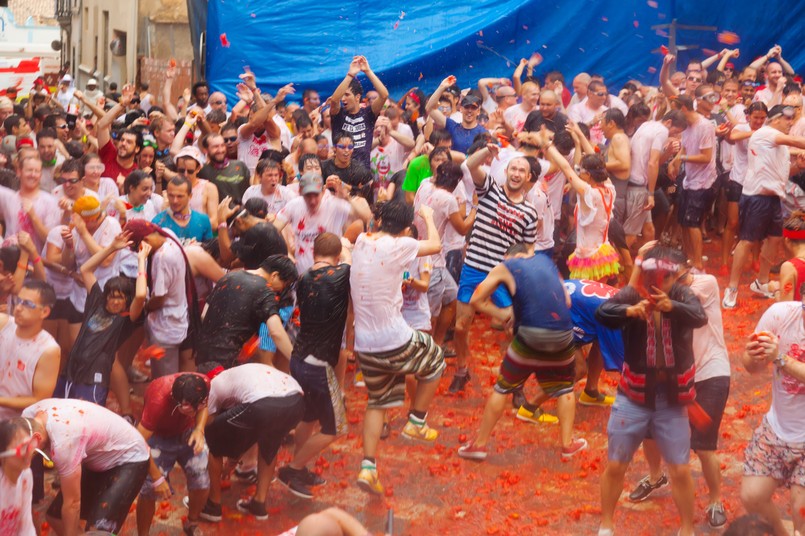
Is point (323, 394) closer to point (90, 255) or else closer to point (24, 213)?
point (90, 255)

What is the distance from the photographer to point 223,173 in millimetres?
9758

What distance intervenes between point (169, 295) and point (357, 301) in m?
1.55

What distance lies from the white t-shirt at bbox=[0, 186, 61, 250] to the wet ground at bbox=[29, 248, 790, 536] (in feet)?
8.31

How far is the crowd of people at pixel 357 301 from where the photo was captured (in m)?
5.82

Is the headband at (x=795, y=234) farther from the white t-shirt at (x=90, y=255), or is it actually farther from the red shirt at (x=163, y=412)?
the white t-shirt at (x=90, y=255)

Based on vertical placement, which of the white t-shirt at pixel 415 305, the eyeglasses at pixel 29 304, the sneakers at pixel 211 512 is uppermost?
the eyeglasses at pixel 29 304

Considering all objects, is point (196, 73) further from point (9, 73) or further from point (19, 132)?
point (9, 73)

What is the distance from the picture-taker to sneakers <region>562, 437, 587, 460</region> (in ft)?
24.3

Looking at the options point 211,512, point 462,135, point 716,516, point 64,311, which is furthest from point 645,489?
point 462,135

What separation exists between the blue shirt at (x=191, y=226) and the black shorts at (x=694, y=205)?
18.9ft

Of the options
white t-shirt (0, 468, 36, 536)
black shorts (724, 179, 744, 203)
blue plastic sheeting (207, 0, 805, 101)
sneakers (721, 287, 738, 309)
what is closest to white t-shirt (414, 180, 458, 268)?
sneakers (721, 287, 738, 309)

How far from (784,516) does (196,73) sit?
1407 cm

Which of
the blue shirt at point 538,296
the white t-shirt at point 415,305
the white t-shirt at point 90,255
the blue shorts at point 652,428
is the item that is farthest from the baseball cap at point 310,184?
the blue shorts at point 652,428

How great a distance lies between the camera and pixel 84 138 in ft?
39.6
